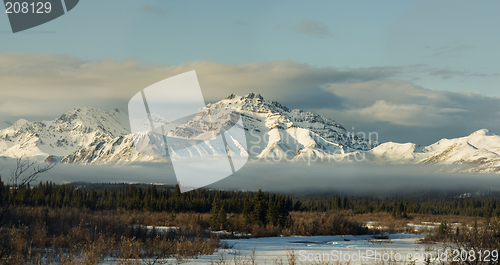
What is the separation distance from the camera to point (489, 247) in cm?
1191

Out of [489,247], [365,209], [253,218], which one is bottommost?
[365,209]

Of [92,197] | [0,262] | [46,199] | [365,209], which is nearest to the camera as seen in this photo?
[0,262]

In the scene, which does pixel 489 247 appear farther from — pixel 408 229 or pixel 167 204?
pixel 167 204

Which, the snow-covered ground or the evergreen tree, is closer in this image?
the snow-covered ground

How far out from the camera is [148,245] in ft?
59.2

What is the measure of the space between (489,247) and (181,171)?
1198 cm

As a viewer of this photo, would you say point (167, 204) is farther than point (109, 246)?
Yes

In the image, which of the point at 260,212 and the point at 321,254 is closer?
the point at 321,254

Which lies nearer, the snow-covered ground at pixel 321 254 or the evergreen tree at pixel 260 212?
the snow-covered ground at pixel 321 254

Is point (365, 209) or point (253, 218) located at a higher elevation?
point (253, 218)

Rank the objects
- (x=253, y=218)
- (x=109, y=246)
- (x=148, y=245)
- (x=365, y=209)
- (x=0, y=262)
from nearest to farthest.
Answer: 1. (x=0, y=262)
2. (x=109, y=246)
3. (x=148, y=245)
4. (x=253, y=218)
5. (x=365, y=209)

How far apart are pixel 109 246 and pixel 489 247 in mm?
13456

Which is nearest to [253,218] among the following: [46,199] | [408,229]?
[408,229]

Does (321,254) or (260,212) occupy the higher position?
(321,254)
